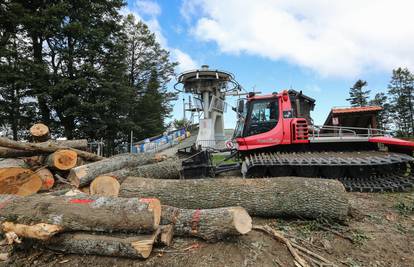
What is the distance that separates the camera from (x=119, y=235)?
3.21m

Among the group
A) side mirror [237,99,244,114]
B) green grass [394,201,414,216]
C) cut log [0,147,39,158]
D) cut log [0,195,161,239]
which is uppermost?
side mirror [237,99,244,114]

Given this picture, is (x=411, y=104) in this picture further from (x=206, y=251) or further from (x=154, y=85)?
(x=206, y=251)

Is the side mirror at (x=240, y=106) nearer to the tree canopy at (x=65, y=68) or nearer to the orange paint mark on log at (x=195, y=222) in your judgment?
the orange paint mark on log at (x=195, y=222)

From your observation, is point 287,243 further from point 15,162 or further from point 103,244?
point 15,162

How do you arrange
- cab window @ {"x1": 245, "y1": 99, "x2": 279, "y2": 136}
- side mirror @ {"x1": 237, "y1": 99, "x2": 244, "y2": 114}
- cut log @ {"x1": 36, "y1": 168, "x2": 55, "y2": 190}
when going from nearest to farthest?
cut log @ {"x1": 36, "y1": 168, "x2": 55, "y2": 190} < cab window @ {"x1": 245, "y1": 99, "x2": 279, "y2": 136} < side mirror @ {"x1": 237, "y1": 99, "x2": 244, "y2": 114}

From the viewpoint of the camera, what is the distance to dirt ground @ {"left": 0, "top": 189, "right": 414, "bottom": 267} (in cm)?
305

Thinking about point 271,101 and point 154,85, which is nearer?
point 271,101

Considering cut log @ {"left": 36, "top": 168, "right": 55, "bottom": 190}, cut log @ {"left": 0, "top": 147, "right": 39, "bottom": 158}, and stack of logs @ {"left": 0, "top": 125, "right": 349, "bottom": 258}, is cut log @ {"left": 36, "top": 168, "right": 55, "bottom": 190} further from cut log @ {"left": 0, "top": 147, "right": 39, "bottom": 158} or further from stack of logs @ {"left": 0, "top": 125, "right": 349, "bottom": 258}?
cut log @ {"left": 0, "top": 147, "right": 39, "bottom": 158}

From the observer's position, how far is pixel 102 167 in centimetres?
636

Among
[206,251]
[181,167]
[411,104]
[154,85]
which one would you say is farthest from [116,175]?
[411,104]

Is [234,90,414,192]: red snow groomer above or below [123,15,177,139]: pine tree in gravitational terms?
below

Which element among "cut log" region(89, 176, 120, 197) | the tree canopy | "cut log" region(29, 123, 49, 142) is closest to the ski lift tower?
the tree canopy

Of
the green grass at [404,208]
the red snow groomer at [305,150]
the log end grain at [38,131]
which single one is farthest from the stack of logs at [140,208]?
the log end grain at [38,131]

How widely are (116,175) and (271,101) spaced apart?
4.63 m
